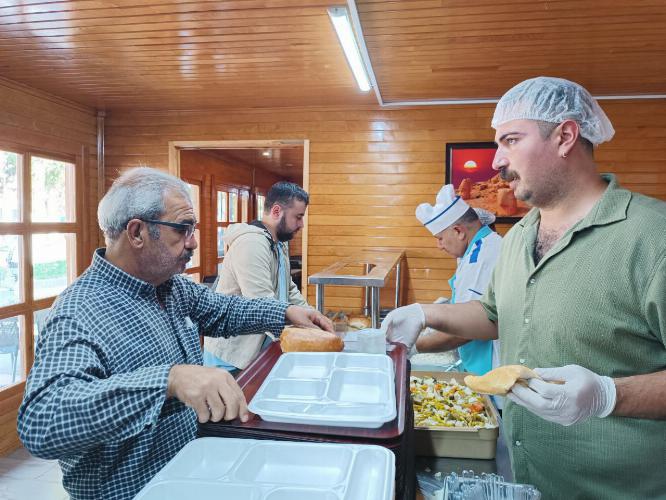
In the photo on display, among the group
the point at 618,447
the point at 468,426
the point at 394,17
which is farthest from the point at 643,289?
the point at 394,17

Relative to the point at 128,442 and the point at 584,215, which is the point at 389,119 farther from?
the point at 128,442

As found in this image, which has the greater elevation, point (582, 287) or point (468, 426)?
point (582, 287)

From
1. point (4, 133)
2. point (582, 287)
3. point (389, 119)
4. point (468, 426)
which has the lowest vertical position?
point (468, 426)

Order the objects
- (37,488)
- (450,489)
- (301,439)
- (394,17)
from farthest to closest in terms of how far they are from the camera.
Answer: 1. (37,488)
2. (394,17)
3. (450,489)
4. (301,439)

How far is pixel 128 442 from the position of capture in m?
1.28

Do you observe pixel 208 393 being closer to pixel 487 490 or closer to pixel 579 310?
pixel 487 490

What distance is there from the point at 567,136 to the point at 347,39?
6.19 feet

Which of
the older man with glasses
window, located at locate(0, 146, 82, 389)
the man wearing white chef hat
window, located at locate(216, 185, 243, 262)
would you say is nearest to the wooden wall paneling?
the man wearing white chef hat

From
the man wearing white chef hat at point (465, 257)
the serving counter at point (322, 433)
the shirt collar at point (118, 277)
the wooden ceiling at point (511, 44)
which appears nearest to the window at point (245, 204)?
the wooden ceiling at point (511, 44)

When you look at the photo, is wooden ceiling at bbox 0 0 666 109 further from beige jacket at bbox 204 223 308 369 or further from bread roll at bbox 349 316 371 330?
bread roll at bbox 349 316 371 330

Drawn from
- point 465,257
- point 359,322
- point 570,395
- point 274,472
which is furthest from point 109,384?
point 465,257

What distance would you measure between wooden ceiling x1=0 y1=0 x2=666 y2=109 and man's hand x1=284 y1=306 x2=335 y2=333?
1.75 m

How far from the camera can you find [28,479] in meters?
3.82

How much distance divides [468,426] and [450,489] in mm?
569
